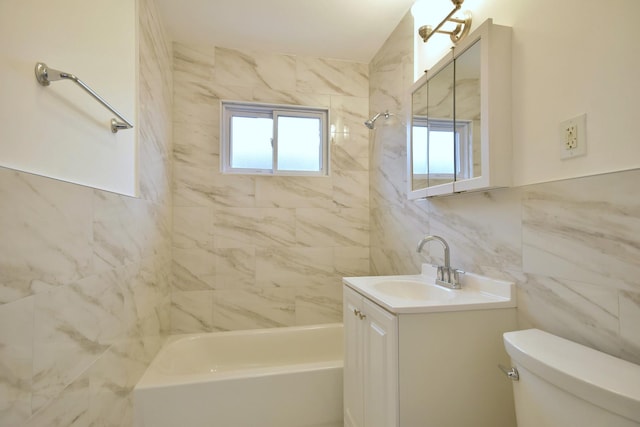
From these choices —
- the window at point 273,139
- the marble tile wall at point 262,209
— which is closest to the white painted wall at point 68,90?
the marble tile wall at point 262,209

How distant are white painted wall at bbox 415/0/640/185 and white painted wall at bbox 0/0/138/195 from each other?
155 cm

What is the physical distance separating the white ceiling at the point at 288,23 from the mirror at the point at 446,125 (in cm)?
75

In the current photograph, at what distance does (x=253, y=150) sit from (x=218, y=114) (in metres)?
0.39

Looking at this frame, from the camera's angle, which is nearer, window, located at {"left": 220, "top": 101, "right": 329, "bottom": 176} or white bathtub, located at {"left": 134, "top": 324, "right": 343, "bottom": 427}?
white bathtub, located at {"left": 134, "top": 324, "right": 343, "bottom": 427}

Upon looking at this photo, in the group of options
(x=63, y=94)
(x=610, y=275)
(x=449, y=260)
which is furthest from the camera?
(x=449, y=260)

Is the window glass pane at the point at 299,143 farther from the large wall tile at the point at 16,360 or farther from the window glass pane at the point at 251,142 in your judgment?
the large wall tile at the point at 16,360

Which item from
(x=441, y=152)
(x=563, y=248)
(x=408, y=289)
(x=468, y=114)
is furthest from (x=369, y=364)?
(x=468, y=114)

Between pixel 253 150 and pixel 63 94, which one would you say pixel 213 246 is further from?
pixel 63 94

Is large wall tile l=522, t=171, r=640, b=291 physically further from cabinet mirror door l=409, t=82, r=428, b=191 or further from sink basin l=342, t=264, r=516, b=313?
cabinet mirror door l=409, t=82, r=428, b=191

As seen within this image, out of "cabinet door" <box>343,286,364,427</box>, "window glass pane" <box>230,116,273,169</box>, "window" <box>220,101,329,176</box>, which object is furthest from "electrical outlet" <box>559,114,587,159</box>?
"window glass pane" <box>230,116,273,169</box>

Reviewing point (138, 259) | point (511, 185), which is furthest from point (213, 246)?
point (511, 185)

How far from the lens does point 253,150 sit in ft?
8.08

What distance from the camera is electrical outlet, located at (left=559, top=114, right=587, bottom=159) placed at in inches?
33.0

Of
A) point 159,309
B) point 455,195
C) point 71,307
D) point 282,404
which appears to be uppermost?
point 455,195
